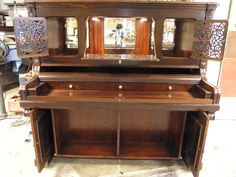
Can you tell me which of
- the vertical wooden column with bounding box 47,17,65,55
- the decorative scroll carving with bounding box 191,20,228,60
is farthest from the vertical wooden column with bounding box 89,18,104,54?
the decorative scroll carving with bounding box 191,20,228,60

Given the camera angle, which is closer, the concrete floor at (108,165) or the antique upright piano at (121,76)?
the antique upright piano at (121,76)

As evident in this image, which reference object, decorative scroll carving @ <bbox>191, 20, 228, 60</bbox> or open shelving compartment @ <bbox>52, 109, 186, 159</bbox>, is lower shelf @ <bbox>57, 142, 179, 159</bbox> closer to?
open shelving compartment @ <bbox>52, 109, 186, 159</bbox>

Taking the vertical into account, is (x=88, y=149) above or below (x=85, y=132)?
below

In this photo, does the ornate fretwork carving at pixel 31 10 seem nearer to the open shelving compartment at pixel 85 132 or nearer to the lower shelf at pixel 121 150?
the open shelving compartment at pixel 85 132

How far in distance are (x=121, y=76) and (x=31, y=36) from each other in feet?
2.70

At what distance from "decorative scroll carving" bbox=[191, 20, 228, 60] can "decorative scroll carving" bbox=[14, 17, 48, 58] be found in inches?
50.0

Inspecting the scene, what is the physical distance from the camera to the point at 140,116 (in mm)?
2119

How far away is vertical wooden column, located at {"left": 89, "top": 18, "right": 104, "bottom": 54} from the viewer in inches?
73.5

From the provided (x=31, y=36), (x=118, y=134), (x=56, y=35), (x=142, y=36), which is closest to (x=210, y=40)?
(x=142, y=36)

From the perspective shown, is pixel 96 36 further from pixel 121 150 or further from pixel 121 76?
pixel 121 150

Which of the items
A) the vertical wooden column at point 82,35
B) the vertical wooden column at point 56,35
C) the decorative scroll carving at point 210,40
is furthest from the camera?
the vertical wooden column at point 56,35

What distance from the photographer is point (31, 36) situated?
5.56ft

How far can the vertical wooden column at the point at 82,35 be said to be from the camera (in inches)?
68.6

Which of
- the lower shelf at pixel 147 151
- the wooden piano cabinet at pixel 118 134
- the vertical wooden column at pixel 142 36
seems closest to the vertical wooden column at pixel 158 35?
the vertical wooden column at pixel 142 36
